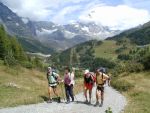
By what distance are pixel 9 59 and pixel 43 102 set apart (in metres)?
38.2

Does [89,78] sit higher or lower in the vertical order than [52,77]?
lower

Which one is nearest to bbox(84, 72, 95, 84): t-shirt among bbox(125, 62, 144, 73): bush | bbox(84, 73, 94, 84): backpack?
bbox(84, 73, 94, 84): backpack

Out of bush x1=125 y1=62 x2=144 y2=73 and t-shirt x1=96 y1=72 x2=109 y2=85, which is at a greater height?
t-shirt x1=96 y1=72 x2=109 y2=85

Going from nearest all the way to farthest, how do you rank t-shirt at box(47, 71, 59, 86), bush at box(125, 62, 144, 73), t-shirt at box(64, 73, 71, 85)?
1. t-shirt at box(64, 73, 71, 85)
2. t-shirt at box(47, 71, 59, 86)
3. bush at box(125, 62, 144, 73)

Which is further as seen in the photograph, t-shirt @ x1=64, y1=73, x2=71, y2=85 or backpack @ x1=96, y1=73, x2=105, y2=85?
t-shirt @ x1=64, y1=73, x2=71, y2=85

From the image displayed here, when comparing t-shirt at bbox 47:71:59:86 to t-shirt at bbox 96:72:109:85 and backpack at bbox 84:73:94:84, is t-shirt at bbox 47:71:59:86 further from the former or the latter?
t-shirt at bbox 96:72:109:85

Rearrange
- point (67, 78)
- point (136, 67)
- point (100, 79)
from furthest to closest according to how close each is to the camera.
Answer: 1. point (136, 67)
2. point (67, 78)
3. point (100, 79)

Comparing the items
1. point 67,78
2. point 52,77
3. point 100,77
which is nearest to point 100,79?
point 100,77

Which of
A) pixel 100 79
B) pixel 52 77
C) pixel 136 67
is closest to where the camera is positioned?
pixel 100 79

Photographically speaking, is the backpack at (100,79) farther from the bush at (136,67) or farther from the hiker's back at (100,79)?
the bush at (136,67)

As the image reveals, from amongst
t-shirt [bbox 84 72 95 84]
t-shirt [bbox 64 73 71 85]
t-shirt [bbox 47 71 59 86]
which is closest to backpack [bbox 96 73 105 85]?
t-shirt [bbox 84 72 95 84]

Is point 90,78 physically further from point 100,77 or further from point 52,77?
point 52,77

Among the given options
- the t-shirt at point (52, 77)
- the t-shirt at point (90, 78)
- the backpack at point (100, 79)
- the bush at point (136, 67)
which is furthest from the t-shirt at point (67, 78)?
the bush at point (136, 67)

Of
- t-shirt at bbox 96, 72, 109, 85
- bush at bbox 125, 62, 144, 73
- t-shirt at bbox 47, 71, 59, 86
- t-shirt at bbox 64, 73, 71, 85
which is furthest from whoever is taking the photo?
bush at bbox 125, 62, 144, 73
